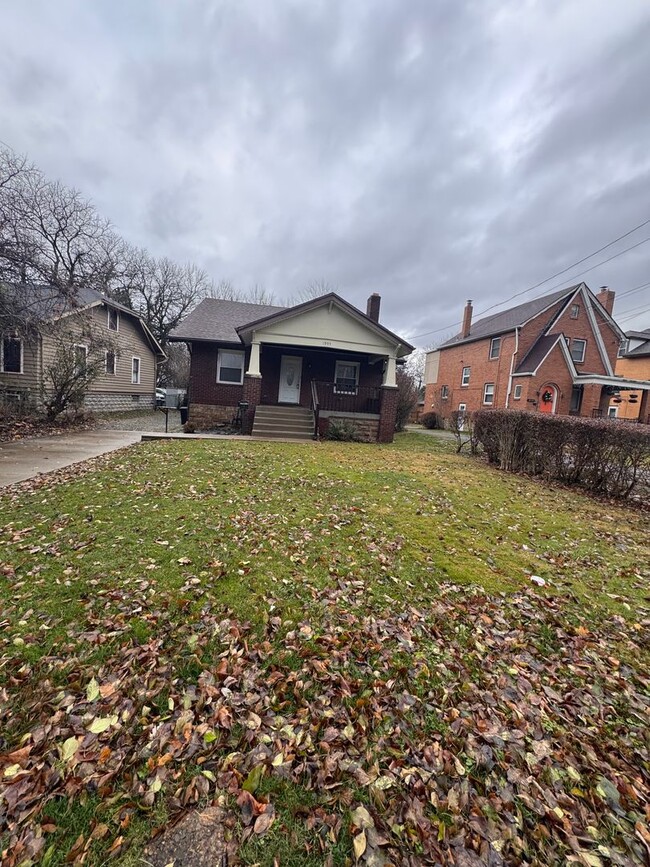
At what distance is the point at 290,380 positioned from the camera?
53.2ft

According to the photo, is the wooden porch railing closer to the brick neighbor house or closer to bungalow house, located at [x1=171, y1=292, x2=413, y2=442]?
bungalow house, located at [x1=171, y1=292, x2=413, y2=442]

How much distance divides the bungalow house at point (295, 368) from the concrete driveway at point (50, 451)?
4169 millimetres

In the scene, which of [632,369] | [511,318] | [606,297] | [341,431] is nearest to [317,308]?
[341,431]

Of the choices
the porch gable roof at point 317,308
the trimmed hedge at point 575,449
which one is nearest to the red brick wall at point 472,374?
the porch gable roof at point 317,308

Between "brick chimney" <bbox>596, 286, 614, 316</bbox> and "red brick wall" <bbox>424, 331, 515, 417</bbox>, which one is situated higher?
"brick chimney" <bbox>596, 286, 614, 316</bbox>

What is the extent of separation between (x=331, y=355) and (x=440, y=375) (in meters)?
14.9

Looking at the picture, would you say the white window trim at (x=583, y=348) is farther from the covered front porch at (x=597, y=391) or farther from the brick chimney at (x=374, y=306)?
the brick chimney at (x=374, y=306)

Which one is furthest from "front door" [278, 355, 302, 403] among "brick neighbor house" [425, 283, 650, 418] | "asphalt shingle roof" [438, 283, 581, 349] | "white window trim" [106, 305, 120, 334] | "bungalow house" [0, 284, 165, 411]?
"asphalt shingle roof" [438, 283, 581, 349]

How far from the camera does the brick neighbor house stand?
21.2m

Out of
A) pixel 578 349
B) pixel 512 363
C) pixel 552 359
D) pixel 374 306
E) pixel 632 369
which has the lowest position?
pixel 512 363

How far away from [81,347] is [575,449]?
1624 cm

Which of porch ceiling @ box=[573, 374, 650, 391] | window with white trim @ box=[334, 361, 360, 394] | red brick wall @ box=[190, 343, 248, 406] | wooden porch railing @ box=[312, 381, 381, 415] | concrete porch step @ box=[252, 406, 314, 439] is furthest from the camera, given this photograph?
porch ceiling @ box=[573, 374, 650, 391]

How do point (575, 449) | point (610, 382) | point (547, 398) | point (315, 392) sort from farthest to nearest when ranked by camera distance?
point (547, 398)
point (610, 382)
point (315, 392)
point (575, 449)

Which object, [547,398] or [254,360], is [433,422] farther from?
[254,360]
